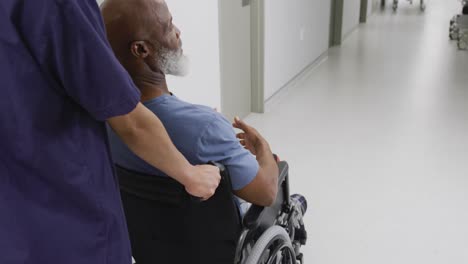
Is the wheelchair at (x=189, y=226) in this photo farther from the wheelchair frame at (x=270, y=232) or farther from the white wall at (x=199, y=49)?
the white wall at (x=199, y=49)

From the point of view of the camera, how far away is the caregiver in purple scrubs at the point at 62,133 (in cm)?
68

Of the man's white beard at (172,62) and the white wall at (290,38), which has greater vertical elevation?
the man's white beard at (172,62)

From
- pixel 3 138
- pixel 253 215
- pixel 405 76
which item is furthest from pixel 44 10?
pixel 405 76

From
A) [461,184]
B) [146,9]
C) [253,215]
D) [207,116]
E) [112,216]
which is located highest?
[146,9]

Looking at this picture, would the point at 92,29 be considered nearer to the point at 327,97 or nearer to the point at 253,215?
the point at 253,215

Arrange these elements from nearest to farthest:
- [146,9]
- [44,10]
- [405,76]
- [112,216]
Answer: [44,10] < [112,216] < [146,9] < [405,76]

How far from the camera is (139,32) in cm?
104

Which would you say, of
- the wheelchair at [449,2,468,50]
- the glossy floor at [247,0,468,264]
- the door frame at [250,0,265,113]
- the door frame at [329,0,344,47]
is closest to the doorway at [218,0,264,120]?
the door frame at [250,0,265,113]

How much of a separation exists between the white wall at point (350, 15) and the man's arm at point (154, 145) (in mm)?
5661

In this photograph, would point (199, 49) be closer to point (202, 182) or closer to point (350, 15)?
point (202, 182)

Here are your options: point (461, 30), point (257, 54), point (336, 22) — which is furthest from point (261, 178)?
point (461, 30)

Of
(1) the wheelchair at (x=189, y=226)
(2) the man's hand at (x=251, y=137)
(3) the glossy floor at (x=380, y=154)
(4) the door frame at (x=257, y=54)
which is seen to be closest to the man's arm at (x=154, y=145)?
(1) the wheelchair at (x=189, y=226)

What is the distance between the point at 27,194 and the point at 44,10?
1.03 feet

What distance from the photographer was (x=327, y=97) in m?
3.97
